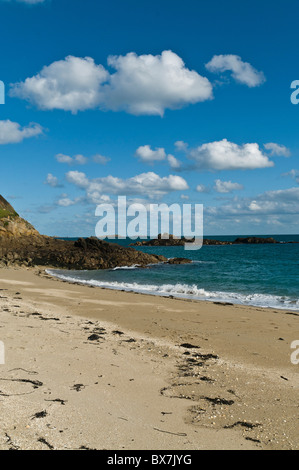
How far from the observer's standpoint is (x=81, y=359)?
6.81m

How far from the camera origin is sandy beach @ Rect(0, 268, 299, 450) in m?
4.07

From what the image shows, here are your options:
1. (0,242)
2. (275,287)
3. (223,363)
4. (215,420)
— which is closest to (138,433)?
(215,420)

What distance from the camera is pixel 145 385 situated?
19.0ft

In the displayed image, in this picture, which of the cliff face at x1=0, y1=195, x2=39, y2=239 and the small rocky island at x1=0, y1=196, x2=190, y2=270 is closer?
the small rocky island at x1=0, y1=196, x2=190, y2=270

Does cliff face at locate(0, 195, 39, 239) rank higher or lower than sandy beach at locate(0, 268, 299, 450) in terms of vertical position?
higher

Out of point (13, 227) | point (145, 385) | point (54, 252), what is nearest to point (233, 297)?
point (145, 385)

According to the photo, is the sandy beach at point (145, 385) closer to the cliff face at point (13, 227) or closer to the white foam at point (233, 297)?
the white foam at point (233, 297)

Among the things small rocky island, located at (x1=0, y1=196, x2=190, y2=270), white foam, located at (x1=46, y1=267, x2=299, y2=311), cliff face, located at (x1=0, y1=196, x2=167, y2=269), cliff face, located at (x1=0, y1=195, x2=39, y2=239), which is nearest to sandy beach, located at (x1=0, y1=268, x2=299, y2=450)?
white foam, located at (x1=46, y1=267, x2=299, y2=311)

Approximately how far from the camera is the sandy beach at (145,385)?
4066 mm

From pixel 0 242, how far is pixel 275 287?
3513cm

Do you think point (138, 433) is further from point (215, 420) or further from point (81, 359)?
point (81, 359)

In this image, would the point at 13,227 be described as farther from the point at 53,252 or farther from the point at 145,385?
the point at 145,385

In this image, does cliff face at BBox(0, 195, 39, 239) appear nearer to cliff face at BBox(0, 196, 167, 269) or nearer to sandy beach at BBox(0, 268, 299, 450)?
cliff face at BBox(0, 196, 167, 269)
